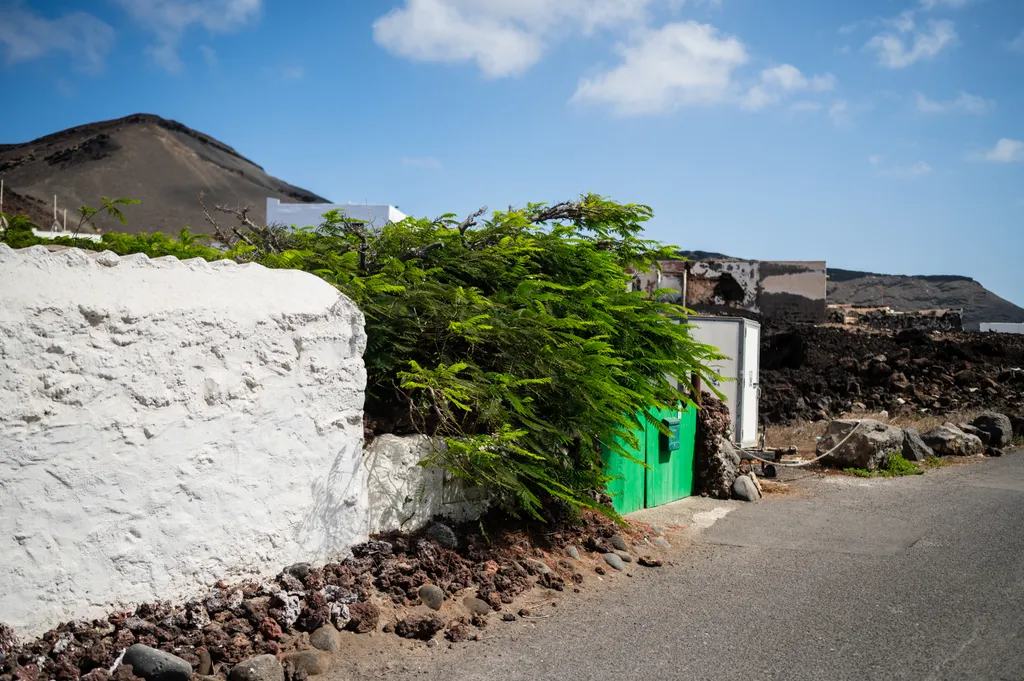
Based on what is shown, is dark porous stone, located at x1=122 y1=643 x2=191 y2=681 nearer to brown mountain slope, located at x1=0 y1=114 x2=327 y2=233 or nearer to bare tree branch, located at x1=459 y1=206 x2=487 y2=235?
bare tree branch, located at x1=459 y1=206 x2=487 y2=235

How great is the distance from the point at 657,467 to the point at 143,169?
15452cm

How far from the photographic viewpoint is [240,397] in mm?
5406

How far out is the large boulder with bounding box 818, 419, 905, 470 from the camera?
14.1 metres

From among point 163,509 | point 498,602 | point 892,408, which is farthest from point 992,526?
point 892,408

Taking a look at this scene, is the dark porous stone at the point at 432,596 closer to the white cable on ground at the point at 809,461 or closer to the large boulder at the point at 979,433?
the white cable on ground at the point at 809,461

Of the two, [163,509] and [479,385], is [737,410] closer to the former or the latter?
[479,385]

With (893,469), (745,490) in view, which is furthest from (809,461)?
(745,490)

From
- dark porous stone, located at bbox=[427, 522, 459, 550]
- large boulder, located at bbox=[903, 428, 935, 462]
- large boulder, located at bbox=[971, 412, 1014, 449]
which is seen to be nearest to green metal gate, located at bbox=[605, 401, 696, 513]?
dark porous stone, located at bbox=[427, 522, 459, 550]

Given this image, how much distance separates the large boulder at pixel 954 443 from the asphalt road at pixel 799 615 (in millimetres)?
6449

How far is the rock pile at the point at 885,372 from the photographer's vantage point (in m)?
22.7

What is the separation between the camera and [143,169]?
145m

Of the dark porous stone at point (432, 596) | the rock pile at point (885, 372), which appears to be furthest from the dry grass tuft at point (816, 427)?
the dark porous stone at point (432, 596)

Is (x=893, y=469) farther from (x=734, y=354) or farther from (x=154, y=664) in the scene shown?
(x=154, y=664)

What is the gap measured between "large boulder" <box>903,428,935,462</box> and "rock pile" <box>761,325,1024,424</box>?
17.2ft
